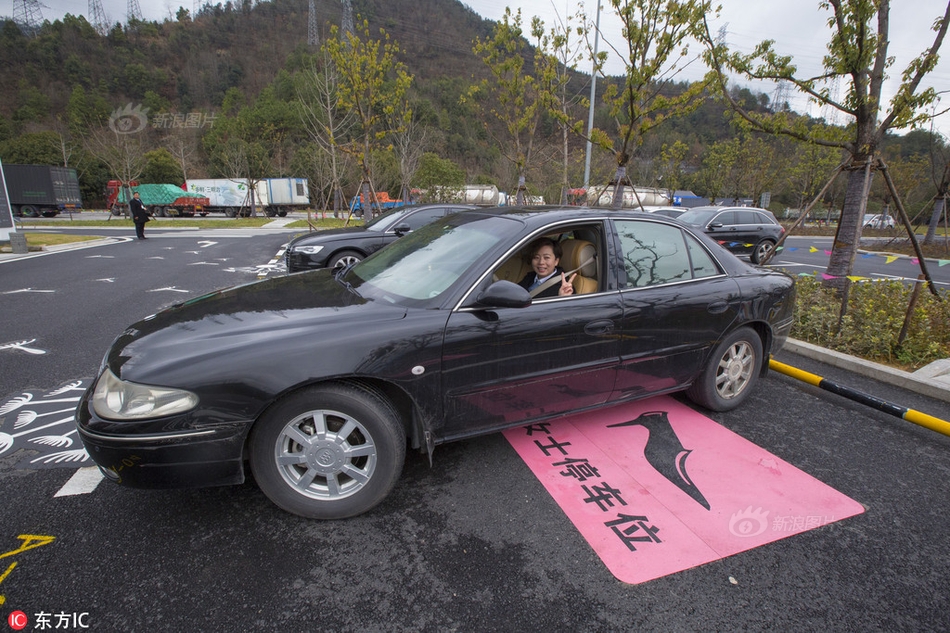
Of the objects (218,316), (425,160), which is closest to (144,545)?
(218,316)

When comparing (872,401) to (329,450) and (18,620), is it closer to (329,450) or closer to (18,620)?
(329,450)

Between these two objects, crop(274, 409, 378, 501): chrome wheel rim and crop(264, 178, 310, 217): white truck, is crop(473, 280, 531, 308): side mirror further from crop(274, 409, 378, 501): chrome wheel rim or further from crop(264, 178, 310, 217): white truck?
crop(264, 178, 310, 217): white truck

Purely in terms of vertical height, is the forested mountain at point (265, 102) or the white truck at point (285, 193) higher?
the forested mountain at point (265, 102)

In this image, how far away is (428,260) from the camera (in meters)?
2.95

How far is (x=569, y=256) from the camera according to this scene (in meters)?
3.31

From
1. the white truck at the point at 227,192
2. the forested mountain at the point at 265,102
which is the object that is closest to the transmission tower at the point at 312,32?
the forested mountain at the point at 265,102

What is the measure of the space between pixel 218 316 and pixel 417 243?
1367mm

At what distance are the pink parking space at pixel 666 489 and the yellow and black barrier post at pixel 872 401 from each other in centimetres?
116

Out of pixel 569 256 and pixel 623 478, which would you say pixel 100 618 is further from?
pixel 569 256

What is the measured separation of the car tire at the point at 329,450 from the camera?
7.00 feet

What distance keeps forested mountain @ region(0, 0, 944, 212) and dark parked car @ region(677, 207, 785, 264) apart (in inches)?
199

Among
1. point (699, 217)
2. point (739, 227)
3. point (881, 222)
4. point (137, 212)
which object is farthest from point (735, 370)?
point (881, 222)

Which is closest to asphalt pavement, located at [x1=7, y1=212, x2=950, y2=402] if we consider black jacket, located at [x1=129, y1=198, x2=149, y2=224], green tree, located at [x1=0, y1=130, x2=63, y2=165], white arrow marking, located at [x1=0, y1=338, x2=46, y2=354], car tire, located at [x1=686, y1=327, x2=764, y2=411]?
car tire, located at [x1=686, y1=327, x2=764, y2=411]

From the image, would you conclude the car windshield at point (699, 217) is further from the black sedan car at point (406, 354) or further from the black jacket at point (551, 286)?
the black jacket at point (551, 286)
